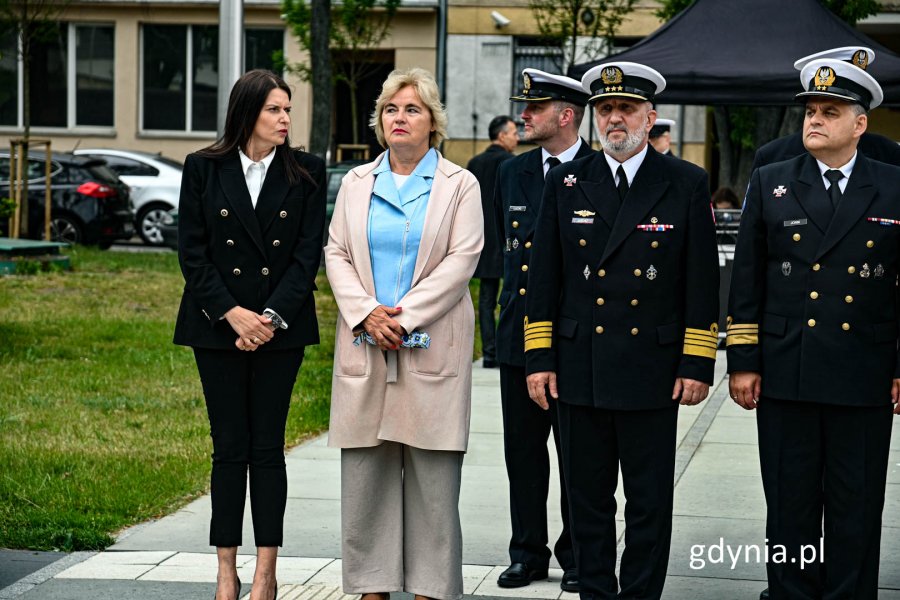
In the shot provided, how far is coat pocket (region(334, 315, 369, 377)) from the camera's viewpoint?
18.1 feet

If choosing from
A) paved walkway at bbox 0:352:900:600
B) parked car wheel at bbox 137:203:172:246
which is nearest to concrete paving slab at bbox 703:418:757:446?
paved walkway at bbox 0:352:900:600

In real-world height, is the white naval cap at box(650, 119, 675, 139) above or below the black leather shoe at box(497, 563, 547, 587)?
above

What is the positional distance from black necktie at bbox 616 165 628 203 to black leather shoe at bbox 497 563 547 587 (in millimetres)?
1699

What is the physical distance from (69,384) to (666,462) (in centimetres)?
667

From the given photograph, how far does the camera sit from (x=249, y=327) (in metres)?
5.55

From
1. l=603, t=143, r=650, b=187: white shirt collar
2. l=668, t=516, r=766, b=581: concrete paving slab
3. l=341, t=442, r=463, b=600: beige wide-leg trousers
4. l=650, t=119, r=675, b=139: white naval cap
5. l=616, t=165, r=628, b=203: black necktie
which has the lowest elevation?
l=668, t=516, r=766, b=581: concrete paving slab

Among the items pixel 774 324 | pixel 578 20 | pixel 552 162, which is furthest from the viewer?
pixel 578 20

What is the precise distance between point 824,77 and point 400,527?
2298 millimetres

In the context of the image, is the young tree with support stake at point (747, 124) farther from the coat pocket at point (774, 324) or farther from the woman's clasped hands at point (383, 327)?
the woman's clasped hands at point (383, 327)

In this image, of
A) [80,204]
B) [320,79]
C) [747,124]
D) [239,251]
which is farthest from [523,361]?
[80,204]

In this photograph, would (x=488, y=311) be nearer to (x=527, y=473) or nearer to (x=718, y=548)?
(x=718, y=548)

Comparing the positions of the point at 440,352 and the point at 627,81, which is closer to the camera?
the point at 627,81

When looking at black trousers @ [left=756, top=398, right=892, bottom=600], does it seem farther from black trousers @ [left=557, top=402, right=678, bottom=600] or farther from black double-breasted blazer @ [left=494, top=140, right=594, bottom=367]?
black double-breasted blazer @ [left=494, top=140, right=594, bottom=367]

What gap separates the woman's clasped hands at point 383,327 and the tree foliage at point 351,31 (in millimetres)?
21574
